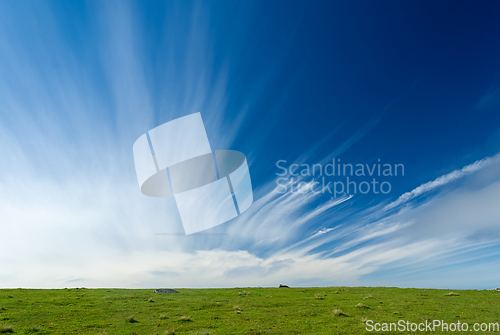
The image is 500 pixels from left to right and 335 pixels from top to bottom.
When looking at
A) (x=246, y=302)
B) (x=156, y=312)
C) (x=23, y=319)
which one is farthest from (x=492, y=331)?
(x=23, y=319)

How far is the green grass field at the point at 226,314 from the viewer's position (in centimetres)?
1905

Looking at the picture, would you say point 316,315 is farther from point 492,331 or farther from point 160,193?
point 160,193

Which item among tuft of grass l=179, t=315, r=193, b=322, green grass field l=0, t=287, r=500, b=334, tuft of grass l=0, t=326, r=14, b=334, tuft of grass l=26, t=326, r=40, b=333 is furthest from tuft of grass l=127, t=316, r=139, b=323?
tuft of grass l=0, t=326, r=14, b=334

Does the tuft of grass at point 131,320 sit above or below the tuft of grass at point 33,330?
below

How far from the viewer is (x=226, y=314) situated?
23.8 meters

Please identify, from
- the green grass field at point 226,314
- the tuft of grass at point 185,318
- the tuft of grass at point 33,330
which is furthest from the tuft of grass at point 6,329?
the tuft of grass at point 185,318

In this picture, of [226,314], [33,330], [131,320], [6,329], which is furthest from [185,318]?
[6,329]

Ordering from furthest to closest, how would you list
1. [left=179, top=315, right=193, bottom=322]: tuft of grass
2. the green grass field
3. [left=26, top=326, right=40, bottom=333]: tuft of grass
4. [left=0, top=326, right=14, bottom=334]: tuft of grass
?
1. [left=179, top=315, right=193, bottom=322]: tuft of grass
2. the green grass field
3. [left=26, top=326, right=40, bottom=333]: tuft of grass
4. [left=0, top=326, right=14, bottom=334]: tuft of grass

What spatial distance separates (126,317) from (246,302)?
533 inches

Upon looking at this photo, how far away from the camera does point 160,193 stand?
43406mm

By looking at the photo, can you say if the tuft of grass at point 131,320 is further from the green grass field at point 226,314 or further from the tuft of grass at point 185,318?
the tuft of grass at point 185,318

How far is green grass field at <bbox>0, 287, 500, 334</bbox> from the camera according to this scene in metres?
19.0

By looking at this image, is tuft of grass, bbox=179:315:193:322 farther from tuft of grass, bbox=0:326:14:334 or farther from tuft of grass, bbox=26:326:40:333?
tuft of grass, bbox=0:326:14:334

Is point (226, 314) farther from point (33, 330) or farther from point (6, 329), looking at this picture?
point (6, 329)
